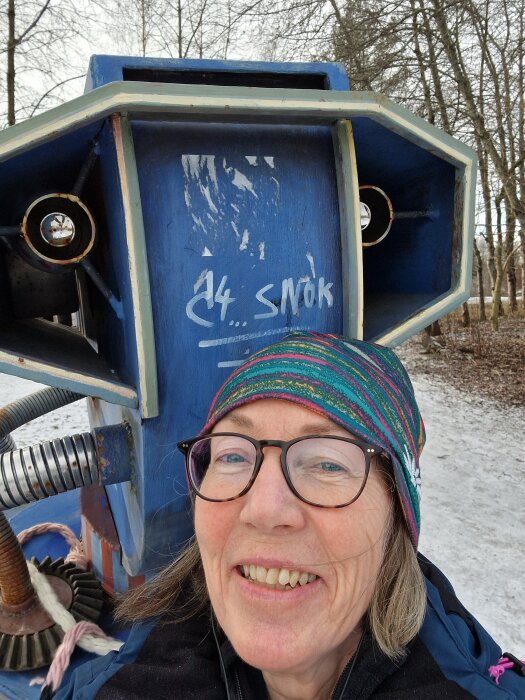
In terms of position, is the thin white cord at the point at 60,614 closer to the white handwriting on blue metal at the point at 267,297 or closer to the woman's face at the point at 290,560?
the woman's face at the point at 290,560

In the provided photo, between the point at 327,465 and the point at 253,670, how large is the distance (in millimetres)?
516

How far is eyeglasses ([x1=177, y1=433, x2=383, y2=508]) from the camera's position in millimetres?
947

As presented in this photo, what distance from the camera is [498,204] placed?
9.18 metres

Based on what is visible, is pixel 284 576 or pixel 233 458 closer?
pixel 284 576

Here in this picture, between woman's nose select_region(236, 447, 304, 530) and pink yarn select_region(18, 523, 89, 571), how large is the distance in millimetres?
1531

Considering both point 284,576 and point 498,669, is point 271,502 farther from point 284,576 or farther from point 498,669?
point 498,669

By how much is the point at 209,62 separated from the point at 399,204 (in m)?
0.70

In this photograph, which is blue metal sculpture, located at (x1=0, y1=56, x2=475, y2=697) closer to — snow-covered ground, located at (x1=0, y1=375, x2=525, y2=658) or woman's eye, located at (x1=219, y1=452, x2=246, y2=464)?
woman's eye, located at (x1=219, y1=452, x2=246, y2=464)

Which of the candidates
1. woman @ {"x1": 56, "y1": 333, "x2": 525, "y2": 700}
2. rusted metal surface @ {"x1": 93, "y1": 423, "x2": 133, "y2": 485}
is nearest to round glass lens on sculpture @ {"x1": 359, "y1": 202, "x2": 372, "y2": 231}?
woman @ {"x1": 56, "y1": 333, "x2": 525, "y2": 700}

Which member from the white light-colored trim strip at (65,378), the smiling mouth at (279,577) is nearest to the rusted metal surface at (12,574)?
the white light-colored trim strip at (65,378)

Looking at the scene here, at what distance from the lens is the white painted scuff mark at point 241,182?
1.21 metres

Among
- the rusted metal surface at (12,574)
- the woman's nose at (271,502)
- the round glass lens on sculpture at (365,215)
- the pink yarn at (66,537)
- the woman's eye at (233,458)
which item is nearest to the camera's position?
the woman's nose at (271,502)

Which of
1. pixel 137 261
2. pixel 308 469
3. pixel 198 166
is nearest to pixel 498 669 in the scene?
pixel 308 469

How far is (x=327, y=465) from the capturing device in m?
0.98
